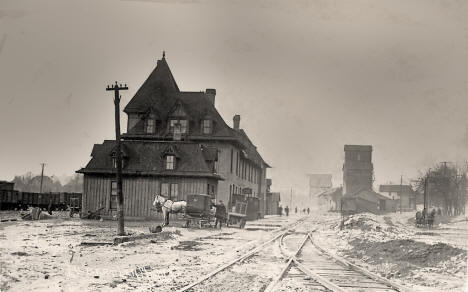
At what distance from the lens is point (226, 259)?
16.0 metres

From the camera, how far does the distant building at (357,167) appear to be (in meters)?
102

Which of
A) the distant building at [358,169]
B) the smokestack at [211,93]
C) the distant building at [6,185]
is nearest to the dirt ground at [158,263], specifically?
the smokestack at [211,93]

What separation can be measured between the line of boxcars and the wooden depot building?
8.74 metres

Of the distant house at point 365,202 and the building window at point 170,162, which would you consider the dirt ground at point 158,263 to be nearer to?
the building window at point 170,162

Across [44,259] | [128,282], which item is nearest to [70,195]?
[44,259]

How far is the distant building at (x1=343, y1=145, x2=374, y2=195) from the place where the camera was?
10231cm

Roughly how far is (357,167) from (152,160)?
73.0 m

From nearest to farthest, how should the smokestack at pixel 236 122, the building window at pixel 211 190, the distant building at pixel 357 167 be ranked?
1. the building window at pixel 211 190
2. the smokestack at pixel 236 122
3. the distant building at pixel 357 167

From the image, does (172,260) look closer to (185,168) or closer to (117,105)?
(117,105)

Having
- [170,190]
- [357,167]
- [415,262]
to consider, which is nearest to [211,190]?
[170,190]

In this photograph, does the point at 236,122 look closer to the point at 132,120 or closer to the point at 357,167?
the point at 132,120

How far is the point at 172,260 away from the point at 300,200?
6808 inches

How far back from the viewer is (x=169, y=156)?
3709cm

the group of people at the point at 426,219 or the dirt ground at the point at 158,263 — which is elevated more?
the dirt ground at the point at 158,263
